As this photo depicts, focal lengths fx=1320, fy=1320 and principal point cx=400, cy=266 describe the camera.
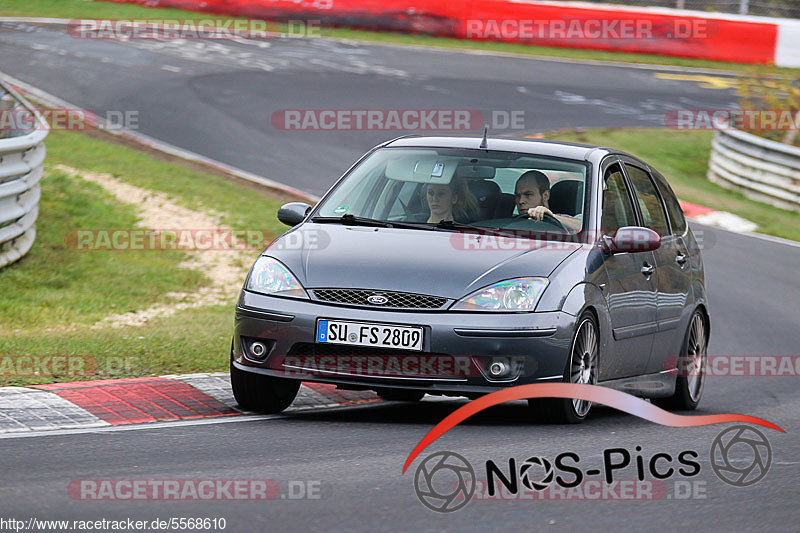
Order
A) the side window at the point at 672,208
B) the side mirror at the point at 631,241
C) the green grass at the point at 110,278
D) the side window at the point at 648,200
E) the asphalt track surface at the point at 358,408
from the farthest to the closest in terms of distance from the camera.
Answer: the side window at the point at 672,208, the green grass at the point at 110,278, the side window at the point at 648,200, the side mirror at the point at 631,241, the asphalt track surface at the point at 358,408

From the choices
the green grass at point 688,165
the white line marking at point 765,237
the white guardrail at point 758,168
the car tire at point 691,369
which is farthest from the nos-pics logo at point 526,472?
the white guardrail at point 758,168

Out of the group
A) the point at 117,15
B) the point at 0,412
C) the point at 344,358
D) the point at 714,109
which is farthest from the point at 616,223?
the point at 117,15

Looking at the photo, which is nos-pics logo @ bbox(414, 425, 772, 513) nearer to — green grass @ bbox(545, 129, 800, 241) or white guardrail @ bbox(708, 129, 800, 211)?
green grass @ bbox(545, 129, 800, 241)

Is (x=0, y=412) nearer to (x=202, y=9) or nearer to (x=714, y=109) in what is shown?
(x=714, y=109)

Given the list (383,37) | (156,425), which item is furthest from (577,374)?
(383,37)

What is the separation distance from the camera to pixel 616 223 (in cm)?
797

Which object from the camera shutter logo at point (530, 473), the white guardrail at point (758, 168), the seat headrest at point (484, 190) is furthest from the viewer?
the white guardrail at point (758, 168)

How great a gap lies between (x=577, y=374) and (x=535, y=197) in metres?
1.24

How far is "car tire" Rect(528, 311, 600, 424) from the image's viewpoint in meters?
6.94

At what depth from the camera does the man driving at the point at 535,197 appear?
302 inches

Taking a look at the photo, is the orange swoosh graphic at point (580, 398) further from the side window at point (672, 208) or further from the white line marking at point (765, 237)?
the white line marking at point (765, 237)

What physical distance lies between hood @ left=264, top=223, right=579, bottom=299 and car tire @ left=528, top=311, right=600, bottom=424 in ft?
1.28

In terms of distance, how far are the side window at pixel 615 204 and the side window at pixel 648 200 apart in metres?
0.21

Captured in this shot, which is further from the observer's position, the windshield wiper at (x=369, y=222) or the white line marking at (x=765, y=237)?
the white line marking at (x=765, y=237)
